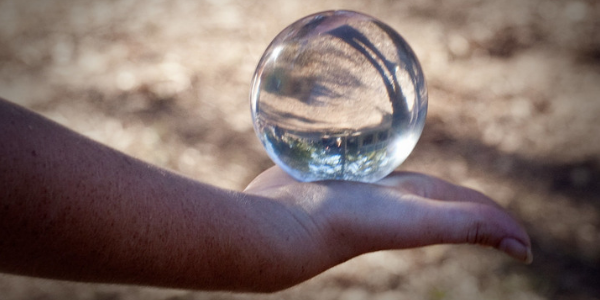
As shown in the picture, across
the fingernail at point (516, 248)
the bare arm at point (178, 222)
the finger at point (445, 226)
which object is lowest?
the fingernail at point (516, 248)

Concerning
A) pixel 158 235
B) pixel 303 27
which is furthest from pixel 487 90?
pixel 158 235

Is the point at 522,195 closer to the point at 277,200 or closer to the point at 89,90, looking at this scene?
the point at 277,200

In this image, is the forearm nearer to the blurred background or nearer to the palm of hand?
the palm of hand

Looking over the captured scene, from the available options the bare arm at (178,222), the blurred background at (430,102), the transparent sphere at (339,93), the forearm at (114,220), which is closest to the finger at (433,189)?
the bare arm at (178,222)

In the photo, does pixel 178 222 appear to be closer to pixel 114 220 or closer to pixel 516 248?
pixel 114 220

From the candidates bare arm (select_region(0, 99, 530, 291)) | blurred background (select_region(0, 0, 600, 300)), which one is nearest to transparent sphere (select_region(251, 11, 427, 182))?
bare arm (select_region(0, 99, 530, 291))

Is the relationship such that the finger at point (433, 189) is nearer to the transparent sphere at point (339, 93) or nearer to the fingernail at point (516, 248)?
the transparent sphere at point (339, 93)
